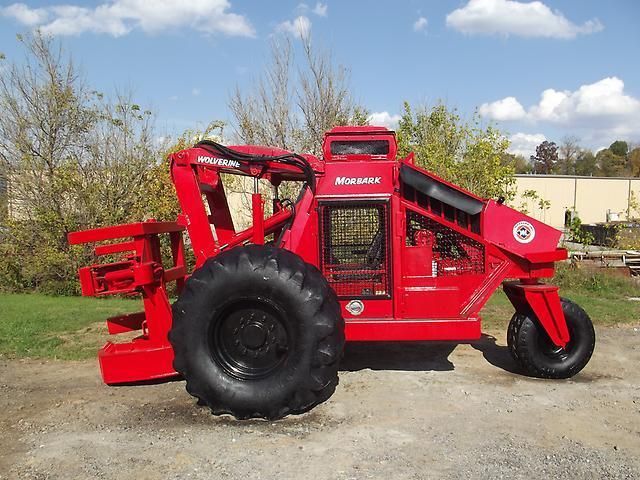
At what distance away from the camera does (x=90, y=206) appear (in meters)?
13.5

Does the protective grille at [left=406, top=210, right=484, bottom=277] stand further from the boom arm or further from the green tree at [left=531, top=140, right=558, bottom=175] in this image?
the green tree at [left=531, top=140, right=558, bottom=175]

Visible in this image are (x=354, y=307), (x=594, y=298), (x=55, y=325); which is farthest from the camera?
(x=594, y=298)

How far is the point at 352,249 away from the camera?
5.85 meters

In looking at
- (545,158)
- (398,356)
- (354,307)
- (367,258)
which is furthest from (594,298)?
(545,158)

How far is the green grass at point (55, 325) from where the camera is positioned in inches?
292

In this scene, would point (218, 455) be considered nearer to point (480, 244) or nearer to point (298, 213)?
point (298, 213)

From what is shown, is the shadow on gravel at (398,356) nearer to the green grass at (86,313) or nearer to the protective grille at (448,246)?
the protective grille at (448,246)

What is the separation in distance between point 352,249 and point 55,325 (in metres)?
5.46

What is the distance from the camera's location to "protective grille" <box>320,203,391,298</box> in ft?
18.6

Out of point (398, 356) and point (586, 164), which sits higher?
point (586, 164)

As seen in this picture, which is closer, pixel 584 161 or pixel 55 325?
pixel 55 325

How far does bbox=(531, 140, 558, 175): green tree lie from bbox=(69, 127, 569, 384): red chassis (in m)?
79.8

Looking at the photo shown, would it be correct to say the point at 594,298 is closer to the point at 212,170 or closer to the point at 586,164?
the point at 212,170

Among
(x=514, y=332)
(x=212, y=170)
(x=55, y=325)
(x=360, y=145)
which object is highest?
(x=360, y=145)
